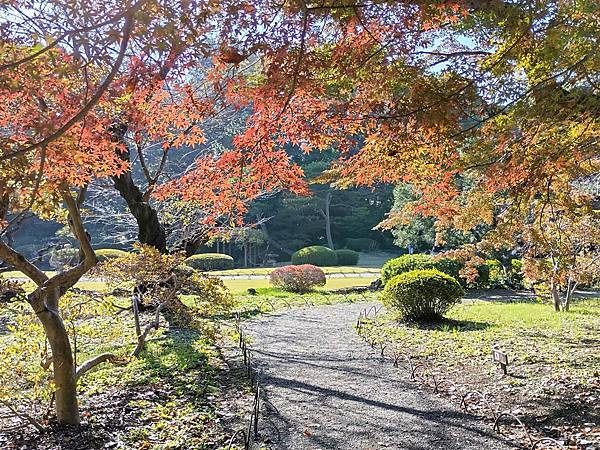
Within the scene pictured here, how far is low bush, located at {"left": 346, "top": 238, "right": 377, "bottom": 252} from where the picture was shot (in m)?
37.6

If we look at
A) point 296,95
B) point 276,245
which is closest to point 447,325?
point 296,95

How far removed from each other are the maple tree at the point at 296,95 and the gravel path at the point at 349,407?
1.87 metres

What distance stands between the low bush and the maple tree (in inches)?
1229

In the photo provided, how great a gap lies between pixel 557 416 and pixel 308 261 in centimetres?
2571

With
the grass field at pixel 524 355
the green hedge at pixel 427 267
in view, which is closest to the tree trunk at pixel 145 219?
the grass field at pixel 524 355

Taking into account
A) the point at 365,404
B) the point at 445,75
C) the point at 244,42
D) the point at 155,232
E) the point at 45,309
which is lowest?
the point at 365,404

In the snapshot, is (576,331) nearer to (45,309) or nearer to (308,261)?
(45,309)

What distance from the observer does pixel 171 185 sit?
598cm

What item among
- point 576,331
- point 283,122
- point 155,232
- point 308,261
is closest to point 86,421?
point 283,122

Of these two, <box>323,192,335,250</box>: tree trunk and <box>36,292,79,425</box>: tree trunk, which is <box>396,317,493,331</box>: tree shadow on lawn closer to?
<box>36,292,79,425</box>: tree trunk

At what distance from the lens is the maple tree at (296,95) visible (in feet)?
9.99

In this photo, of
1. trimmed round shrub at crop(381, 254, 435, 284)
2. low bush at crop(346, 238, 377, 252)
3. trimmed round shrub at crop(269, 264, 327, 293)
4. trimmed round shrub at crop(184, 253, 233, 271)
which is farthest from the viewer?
low bush at crop(346, 238, 377, 252)

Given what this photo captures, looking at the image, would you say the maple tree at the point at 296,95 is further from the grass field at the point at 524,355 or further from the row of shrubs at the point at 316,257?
the row of shrubs at the point at 316,257

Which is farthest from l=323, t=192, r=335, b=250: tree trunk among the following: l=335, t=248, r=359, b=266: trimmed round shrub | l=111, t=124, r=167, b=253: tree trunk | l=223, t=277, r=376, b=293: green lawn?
l=111, t=124, r=167, b=253: tree trunk
